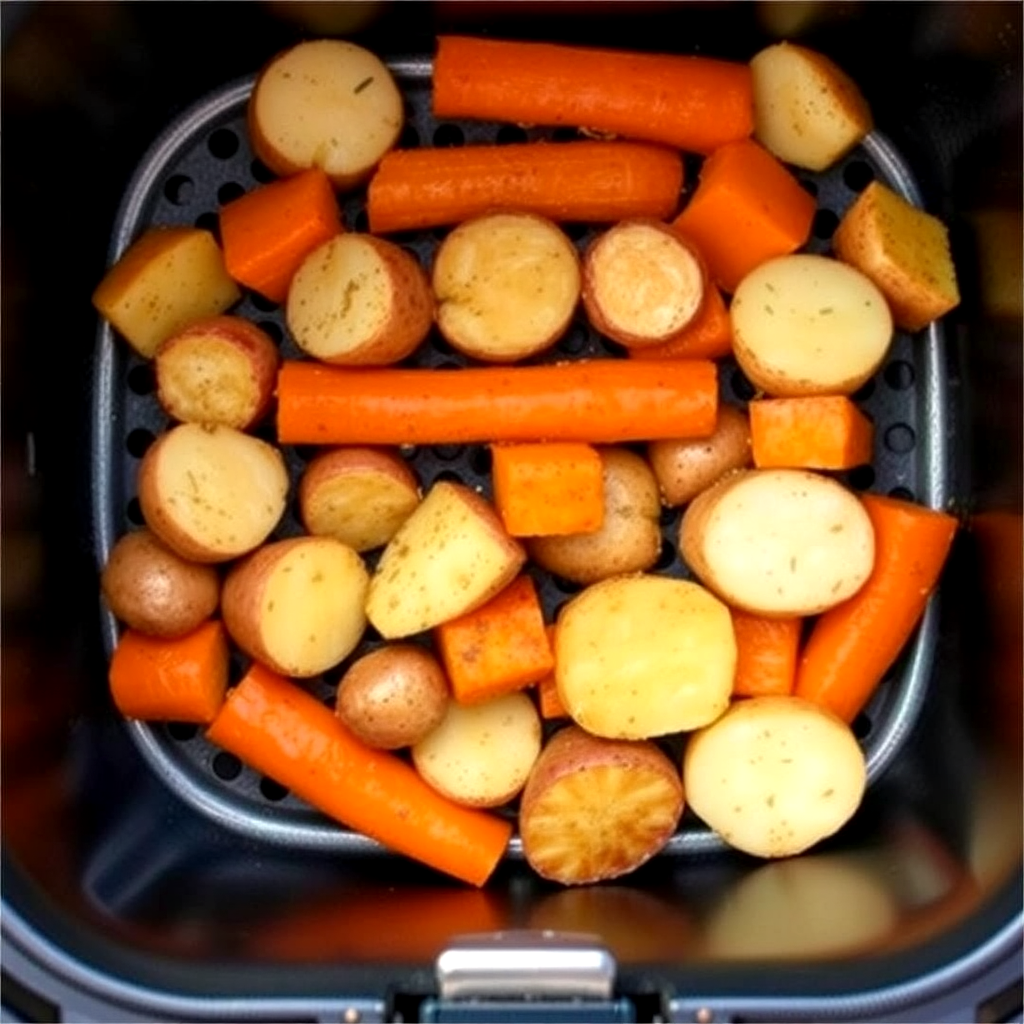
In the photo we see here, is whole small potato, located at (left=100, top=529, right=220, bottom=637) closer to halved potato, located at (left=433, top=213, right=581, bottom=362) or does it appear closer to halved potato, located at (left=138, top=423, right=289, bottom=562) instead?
halved potato, located at (left=138, top=423, right=289, bottom=562)

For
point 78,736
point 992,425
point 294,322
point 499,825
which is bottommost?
point 499,825

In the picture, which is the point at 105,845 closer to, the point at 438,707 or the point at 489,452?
the point at 438,707

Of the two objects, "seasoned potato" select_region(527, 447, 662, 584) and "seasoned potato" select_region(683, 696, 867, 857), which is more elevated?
"seasoned potato" select_region(527, 447, 662, 584)

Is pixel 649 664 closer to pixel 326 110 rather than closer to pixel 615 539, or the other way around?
pixel 615 539

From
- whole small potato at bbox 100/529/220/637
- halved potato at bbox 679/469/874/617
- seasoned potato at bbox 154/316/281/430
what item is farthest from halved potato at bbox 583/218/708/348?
whole small potato at bbox 100/529/220/637

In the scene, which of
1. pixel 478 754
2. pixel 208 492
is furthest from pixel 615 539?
pixel 208 492

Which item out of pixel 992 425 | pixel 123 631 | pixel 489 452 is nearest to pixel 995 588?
pixel 992 425
